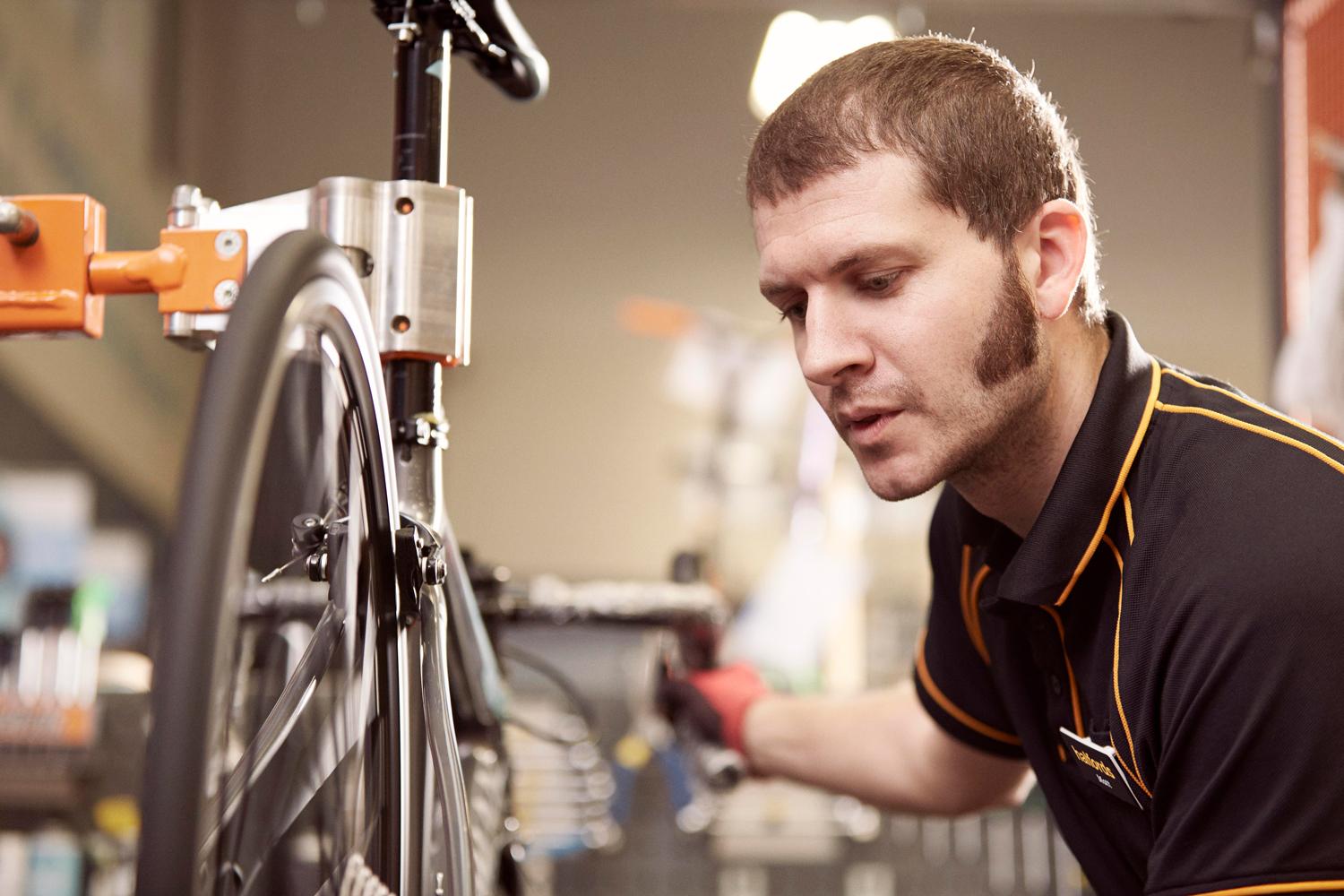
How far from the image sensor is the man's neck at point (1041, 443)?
41.8 inches

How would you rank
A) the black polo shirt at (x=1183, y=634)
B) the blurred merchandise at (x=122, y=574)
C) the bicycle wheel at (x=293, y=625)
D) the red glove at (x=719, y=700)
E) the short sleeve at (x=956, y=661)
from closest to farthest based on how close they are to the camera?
1. the bicycle wheel at (x=293, y=625)
2. the black polo shirt at (x=1183, y=634)
3. the short sleeve at (x=956, y=661)
4. the red glove at (x=719, y=700)
5. the blurred merchandise at (x=122, y=574)

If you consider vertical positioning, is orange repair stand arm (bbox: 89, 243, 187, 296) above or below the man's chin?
above

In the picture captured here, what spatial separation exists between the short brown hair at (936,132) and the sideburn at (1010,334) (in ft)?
0.11

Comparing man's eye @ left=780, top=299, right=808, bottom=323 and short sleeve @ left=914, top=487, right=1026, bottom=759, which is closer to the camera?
man's eye @ left=780, top=299, right=808, bottom=323

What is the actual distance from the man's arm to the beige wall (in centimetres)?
Result: 213

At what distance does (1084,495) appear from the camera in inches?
39.2

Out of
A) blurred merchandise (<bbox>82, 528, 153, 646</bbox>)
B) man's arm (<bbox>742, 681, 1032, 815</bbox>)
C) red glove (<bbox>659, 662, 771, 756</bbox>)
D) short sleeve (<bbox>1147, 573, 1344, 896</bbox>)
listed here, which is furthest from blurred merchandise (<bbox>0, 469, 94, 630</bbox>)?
short sleeve (<bbox>1147, 573, 1344, 896</bbox>)

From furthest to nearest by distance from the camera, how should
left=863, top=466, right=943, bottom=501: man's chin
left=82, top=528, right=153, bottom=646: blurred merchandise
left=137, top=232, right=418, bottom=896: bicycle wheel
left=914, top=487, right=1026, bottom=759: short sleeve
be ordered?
left=82, top=528, right=153, bottom=646: blurred merchandise, left=914, top=487, right=1026, bottom=759: short sleeve, left=863, top=466, right=943, bottom=501: man's chin, left=137, top=232, right=418, bottom=896: bicycle wheel

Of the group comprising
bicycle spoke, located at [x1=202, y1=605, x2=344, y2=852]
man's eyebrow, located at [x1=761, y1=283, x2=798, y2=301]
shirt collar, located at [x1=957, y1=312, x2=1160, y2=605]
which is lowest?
bicycle spoke, located at [x1=202, y1=605, x2=344, y2=852]

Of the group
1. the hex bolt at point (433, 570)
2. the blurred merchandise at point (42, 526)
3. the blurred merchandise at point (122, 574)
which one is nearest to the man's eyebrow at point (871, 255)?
the hex bolt at point (433, 570)

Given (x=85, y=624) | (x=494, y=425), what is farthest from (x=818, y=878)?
(x=85, y=624)

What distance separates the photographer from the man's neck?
1062 millimetres

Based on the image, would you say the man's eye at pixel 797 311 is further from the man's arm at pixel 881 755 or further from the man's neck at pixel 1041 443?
the man's arm at pixel 881 755

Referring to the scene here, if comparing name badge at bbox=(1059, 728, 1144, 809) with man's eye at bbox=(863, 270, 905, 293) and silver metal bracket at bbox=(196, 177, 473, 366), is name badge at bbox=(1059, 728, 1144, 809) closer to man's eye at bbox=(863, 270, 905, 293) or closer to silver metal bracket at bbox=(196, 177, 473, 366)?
man's eye at bbox=(863, 270, 905, 293)
